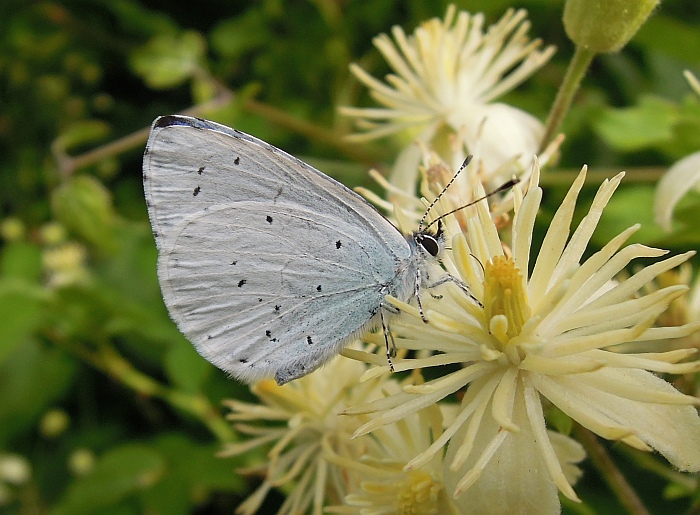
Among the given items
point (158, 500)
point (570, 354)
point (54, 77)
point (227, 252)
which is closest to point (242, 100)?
point (227, 252)

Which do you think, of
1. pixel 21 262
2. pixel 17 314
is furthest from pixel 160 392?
pixel 21 262

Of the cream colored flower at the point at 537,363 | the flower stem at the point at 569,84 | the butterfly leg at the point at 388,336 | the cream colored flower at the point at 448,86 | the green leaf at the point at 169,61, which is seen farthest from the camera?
the green leaf at the point at 169,61

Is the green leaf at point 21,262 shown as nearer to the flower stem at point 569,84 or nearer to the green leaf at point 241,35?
the green leaf at point 241,35

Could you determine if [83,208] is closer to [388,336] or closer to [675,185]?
[388,336]

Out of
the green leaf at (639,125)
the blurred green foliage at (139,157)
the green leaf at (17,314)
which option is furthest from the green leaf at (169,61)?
the green leaf at (639,125)

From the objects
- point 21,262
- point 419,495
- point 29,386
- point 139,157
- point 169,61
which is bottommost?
point 419,495

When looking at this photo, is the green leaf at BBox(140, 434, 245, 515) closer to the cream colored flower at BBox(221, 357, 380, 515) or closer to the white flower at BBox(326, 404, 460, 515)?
the cream colored flower at BBox(221, 357, 380, 515)

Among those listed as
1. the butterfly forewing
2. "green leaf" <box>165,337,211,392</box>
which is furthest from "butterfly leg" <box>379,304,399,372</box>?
"green leaf" <box>165,337,211,392</box>
